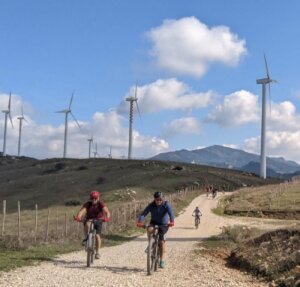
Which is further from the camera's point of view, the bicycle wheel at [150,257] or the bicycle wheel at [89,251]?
the bicycle wheel at [89,251]

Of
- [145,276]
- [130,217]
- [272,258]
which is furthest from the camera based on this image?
[130,217]

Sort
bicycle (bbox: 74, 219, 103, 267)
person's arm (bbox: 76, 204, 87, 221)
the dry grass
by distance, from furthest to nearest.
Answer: the dry grass
person's arm (bbox: 76, 204, 87, 221)
bicycle (bbox: 74, 219, 103, 267)

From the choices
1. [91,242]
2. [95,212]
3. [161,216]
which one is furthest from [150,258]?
[95,212]

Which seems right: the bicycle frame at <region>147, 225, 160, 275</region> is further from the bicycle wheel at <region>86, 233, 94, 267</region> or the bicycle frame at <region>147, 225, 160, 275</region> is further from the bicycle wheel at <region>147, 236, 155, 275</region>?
the bicycle wheel at <region>86, 233, 94, 267</region>

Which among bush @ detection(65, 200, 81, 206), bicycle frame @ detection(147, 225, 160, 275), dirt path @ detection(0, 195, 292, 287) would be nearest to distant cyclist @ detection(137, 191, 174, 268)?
bicycle frame @ detection(147, 225, 160, 275)

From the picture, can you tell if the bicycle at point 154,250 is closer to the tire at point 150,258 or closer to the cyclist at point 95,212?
the tire at point 150,258

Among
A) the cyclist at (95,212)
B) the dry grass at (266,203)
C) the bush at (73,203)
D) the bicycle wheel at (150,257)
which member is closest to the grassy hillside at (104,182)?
the bush at (73,203)

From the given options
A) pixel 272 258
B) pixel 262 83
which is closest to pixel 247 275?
pixel 272 258

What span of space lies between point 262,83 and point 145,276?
104362mm

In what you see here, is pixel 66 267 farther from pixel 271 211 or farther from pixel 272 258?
pixel 271 211

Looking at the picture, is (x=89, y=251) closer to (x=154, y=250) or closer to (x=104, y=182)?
(x=154, y=250)

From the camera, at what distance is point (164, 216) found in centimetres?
1509

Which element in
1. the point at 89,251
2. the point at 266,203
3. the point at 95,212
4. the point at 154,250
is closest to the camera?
the point at 154,250

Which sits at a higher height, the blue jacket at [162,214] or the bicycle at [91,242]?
the blue jacket at [162,214]
